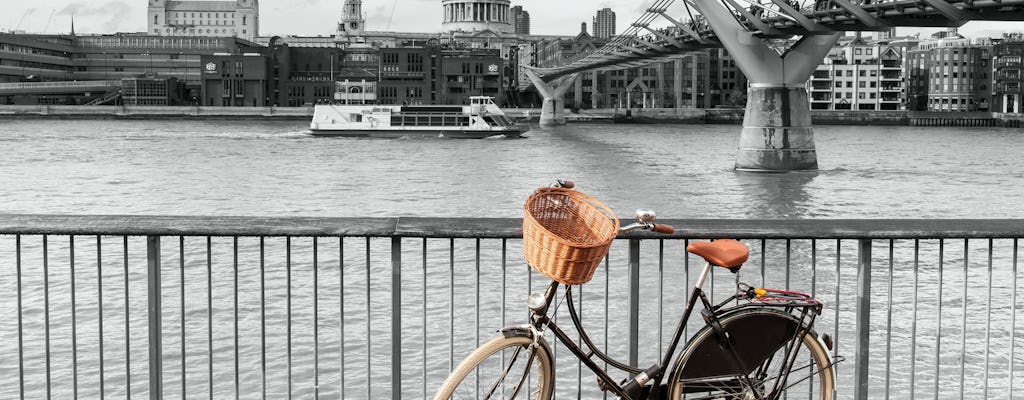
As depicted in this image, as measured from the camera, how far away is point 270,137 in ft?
272

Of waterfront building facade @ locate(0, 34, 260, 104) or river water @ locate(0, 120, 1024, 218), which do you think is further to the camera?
waterfront building facade @ locate(0, 34, 260, 104)

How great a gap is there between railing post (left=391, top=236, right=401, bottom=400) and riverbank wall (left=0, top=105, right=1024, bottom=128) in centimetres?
12450

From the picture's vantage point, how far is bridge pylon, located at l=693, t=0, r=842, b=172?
43656 mm

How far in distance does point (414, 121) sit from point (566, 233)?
82168 mm

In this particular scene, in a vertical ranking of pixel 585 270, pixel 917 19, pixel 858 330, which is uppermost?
pixel 917 19

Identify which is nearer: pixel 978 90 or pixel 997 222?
pixel 997 222

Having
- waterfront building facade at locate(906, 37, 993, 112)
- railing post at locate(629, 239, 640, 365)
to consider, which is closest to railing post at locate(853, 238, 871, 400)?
railing post at locate(629, 239, 640, 365)

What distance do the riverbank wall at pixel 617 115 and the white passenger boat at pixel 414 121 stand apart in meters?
43.9

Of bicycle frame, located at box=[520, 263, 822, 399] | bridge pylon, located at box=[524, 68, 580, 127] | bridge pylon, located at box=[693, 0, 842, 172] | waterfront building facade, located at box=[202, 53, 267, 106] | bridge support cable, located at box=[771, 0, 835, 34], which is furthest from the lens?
waterfront building facade, located at box=[202, 53, 267, 106]

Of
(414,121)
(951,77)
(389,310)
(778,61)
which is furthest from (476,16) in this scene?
(389,310)

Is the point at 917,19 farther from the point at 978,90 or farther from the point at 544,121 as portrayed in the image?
the point at 978,90

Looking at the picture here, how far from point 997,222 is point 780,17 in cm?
3896

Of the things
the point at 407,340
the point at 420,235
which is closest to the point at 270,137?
the point at 407,340

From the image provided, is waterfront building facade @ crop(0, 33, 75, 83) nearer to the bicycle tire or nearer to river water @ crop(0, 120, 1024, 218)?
river water @ crop(0, 120, 1024, 218)
